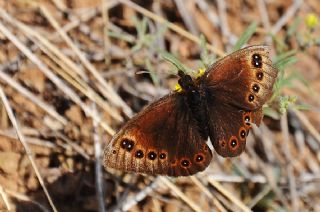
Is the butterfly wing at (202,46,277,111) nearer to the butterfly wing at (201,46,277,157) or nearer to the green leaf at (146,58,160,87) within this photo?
the butterfly wing at (201,46,277,157)

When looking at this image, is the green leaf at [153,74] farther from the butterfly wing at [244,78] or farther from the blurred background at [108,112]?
the butterfly wing at [244,78]

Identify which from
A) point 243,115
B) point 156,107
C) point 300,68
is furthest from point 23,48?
point 300,68

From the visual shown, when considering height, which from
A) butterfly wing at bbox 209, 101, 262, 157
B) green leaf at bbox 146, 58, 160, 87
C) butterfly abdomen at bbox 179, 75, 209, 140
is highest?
green leaf at bbox 146, 58, 160, 87

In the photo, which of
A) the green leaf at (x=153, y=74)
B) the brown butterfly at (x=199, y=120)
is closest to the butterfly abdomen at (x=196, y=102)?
the brown butterfly at (x=199, y=120)

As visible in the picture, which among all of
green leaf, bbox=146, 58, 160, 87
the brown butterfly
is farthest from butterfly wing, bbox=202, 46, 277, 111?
green leaf, bbox=146, 58, 160, 87

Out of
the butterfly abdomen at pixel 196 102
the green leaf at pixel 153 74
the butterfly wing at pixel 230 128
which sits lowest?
the butterfly wing at pixel 230 128

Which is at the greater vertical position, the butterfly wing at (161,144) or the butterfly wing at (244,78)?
the butterfly wing at (244,78)

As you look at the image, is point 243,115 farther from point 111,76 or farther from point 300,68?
point 300,68
